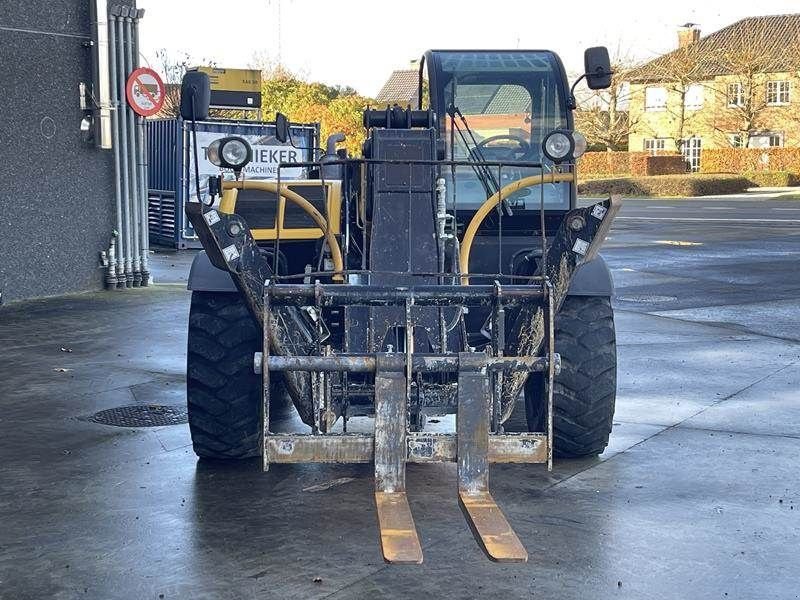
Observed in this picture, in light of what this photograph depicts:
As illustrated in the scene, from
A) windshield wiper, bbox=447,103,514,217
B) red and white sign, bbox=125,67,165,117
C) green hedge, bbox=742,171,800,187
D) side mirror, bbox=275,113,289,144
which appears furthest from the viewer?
green hedge, bbox=742,171,800,187

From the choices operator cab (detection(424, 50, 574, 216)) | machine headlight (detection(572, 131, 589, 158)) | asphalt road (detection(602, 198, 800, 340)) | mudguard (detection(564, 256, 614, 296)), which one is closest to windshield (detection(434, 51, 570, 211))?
operator cab (detection(424, 50, 574, 216))

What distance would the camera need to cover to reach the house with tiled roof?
2414 inches

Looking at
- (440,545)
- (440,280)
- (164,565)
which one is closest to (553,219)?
(440,280)

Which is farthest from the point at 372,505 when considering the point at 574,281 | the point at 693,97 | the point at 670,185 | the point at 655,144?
the point at 655,144

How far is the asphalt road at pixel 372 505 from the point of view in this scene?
5207 millimetres

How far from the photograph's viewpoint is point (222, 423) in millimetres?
6887

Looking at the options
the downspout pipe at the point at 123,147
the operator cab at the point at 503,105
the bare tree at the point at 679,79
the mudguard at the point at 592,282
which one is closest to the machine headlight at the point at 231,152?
the mudguard at the point at 592,282

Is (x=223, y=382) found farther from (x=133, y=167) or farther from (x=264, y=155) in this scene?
(x=264, y=155)

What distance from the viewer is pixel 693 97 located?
6488 cm

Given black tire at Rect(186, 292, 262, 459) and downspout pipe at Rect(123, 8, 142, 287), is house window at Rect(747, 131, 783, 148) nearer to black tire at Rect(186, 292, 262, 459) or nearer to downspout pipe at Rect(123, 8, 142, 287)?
downspout pipe at Rect(123, 8, 142, 287)

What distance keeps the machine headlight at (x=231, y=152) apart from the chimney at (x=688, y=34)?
223 feet

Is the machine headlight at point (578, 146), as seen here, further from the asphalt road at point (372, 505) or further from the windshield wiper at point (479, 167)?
the asphalt road at point (372, 505)

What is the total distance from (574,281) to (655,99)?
6166 cm

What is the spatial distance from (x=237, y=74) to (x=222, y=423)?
20.7m
